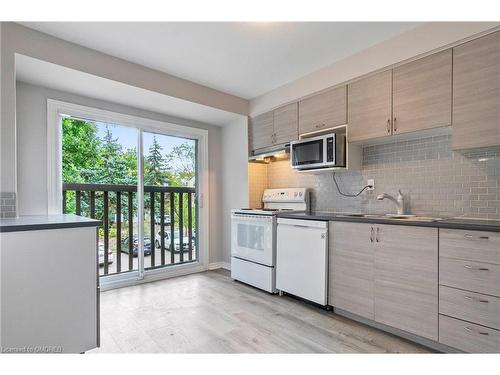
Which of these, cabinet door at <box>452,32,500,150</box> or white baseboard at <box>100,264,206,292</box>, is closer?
cabinet door at <box>452,32,500,150</box>

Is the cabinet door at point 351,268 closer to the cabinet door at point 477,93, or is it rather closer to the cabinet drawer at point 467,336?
the cabinet drawer at point 467,336

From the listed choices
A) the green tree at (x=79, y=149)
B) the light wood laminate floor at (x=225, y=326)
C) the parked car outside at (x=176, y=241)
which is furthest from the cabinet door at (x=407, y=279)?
the green tree at (x=79, y=149)

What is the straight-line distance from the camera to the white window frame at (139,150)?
275cm

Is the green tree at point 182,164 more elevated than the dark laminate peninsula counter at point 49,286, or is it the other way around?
the green tree at point 182,164

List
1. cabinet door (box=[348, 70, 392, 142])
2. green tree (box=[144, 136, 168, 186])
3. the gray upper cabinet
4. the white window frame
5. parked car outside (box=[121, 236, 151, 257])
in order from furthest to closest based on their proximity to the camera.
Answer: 1. green tree (box=[144, 136, 168, 186])
2. parked car outside (box=[121, 236, 151, 257])
3. the gray upper cabinet
4. the white window frame
5. cabinet door (box=[348, 70, 392, 142])

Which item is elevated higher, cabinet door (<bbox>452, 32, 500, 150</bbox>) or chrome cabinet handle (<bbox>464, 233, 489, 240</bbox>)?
cabinet door (<bbox>452, 32, 500, 150</bbox>)

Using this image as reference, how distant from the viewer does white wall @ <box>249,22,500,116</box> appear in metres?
1.95

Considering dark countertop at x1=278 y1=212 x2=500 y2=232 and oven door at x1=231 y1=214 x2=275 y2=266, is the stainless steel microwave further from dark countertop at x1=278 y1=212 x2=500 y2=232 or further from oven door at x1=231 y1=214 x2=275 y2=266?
oven door at x1=231 y1=214 x2=275 y2=266

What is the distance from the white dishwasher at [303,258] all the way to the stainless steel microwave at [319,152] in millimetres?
598

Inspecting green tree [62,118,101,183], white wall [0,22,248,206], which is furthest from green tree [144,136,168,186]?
white wall [0,22,248,206]

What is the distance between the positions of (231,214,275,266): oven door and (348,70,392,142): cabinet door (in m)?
1.26

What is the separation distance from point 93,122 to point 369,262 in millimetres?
3193

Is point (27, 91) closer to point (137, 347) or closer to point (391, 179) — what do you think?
point (137, 347)

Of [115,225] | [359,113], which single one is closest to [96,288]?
[115,225]
